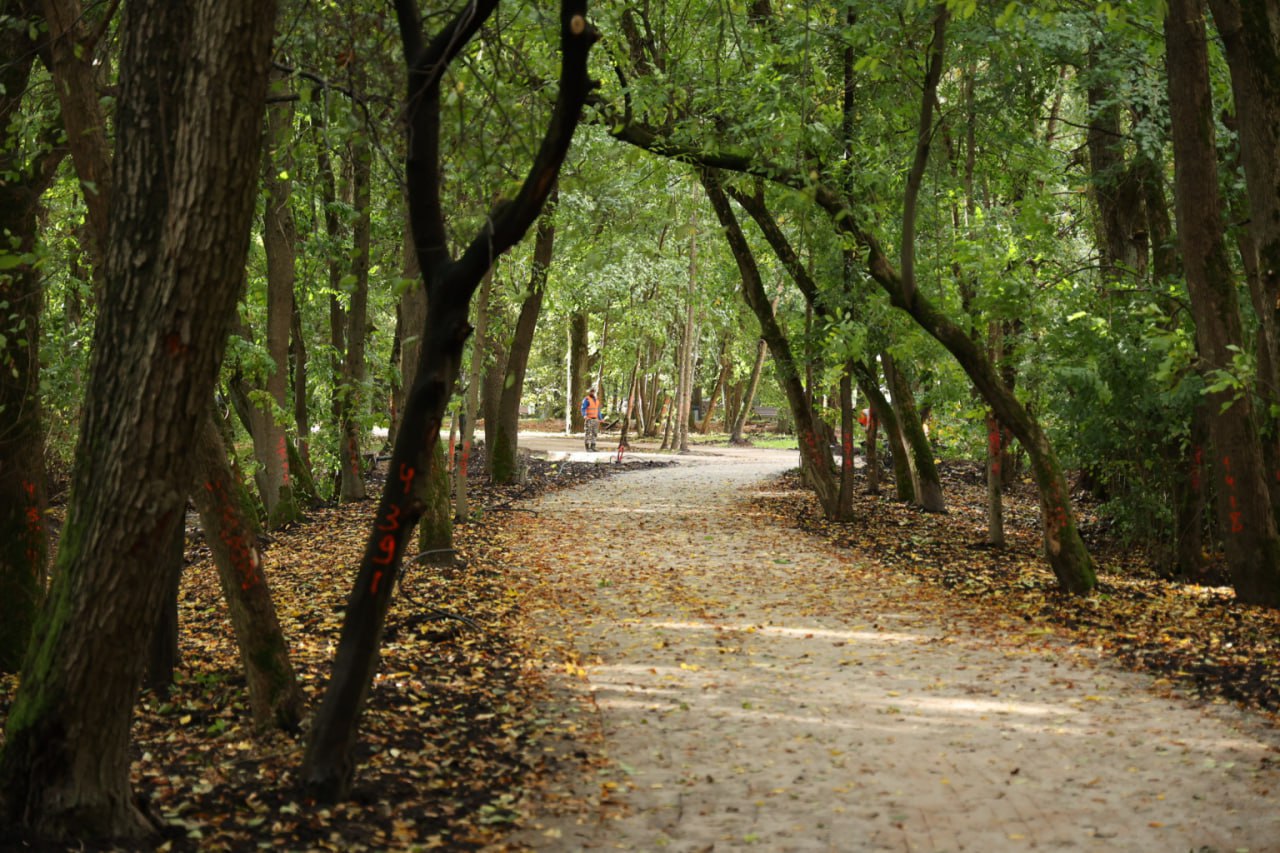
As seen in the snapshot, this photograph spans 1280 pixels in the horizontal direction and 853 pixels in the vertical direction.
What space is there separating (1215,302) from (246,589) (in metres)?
8.15

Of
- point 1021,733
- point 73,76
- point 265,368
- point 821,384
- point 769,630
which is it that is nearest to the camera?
point 73,76

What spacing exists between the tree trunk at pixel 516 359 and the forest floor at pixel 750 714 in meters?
7.42

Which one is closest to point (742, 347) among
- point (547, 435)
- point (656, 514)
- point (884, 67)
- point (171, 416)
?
point (547, 435)

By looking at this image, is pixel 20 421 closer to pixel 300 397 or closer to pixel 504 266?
pixel 300 397

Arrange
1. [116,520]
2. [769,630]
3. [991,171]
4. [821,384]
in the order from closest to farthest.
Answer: [116,520] → [769,630] → [991,171] → [821,384]

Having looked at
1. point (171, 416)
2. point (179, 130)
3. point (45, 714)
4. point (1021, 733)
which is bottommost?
point (1021, 733)

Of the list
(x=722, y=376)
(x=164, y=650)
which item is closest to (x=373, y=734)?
(x=164, y=650)

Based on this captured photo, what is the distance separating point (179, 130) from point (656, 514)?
15004 mm

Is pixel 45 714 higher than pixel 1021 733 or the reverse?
higher

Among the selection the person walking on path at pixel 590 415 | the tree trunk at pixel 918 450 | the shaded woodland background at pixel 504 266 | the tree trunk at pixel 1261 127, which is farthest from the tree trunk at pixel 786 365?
the person walking on path at pixel 590 415

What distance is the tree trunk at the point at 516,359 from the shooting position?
2003cm

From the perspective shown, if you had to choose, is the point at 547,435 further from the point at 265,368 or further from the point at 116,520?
the point at 116,520

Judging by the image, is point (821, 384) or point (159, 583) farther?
point (821, 384)

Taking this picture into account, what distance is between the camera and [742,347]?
4247 centimetres
